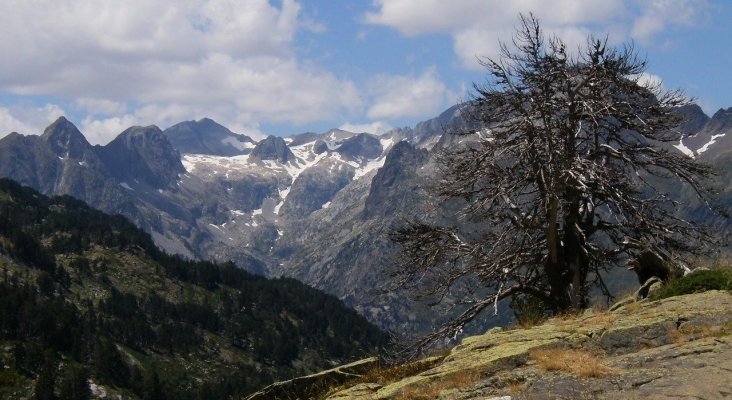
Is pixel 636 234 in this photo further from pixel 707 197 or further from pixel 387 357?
pixel 387 357

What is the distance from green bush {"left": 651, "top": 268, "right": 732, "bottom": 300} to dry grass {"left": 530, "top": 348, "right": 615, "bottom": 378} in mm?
7133

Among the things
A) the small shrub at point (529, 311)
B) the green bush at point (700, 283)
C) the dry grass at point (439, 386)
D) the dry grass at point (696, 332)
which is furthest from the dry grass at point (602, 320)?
the dry grass at point (439, 386)

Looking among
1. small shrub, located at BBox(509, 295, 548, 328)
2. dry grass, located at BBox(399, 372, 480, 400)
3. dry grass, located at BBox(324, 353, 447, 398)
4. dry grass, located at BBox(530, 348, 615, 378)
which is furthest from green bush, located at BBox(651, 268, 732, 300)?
dry grass, located at BBox(399, 372, 480, 400)

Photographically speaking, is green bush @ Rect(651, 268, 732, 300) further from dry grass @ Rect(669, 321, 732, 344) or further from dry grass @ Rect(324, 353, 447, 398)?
dry grass @ Rect(324, 353, 447, 398)

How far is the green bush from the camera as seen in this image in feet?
63.6

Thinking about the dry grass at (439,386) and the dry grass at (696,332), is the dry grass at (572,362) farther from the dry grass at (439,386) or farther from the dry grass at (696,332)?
the dry grass at (696,332)

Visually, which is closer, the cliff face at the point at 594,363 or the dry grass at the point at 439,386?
the cliff face at the point at 594,363

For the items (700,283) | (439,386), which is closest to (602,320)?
(700,283)

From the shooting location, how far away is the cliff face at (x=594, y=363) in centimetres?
1201

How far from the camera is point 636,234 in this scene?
25.0 metres

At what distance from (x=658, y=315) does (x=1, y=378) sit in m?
196

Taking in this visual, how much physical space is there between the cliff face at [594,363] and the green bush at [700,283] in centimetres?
142

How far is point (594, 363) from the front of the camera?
13.0m

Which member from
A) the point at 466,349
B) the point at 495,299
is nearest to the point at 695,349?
the point at 466,349
